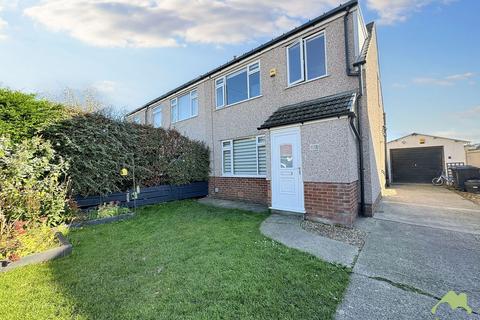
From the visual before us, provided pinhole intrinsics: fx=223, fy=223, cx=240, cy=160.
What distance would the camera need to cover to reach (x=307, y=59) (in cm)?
768

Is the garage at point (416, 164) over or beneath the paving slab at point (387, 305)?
over

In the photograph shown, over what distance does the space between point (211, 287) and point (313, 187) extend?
13.3ft

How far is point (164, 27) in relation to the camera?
28.1 feet

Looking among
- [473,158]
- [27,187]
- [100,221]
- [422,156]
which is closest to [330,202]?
[100,221]

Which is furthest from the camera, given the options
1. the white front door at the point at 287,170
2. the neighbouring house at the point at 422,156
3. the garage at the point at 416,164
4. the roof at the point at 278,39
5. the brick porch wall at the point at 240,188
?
the garage at the point at 416,164

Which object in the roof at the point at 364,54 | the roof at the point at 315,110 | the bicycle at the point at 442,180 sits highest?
the roof at the point at 364,54

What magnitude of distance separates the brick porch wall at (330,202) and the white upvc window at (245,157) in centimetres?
291

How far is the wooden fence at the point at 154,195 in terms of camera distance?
7753 millimetres

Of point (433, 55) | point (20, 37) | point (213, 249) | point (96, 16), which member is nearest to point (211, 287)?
point (213, 249)

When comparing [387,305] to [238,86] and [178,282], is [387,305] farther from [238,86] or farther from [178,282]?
[238,86]

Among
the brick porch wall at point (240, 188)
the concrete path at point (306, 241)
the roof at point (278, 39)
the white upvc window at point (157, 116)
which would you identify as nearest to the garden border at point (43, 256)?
the concrete path at point (306, 241)

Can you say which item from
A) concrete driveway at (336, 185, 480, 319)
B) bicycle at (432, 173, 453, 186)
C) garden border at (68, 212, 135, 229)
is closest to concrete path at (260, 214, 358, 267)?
concrete driveway at (336, 185, 480, 319)

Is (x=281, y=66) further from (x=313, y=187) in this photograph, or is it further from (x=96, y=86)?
(x=96, y=86)

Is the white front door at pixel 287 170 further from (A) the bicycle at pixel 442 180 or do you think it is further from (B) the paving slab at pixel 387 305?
(A) the bicycle at pixel 442 180
